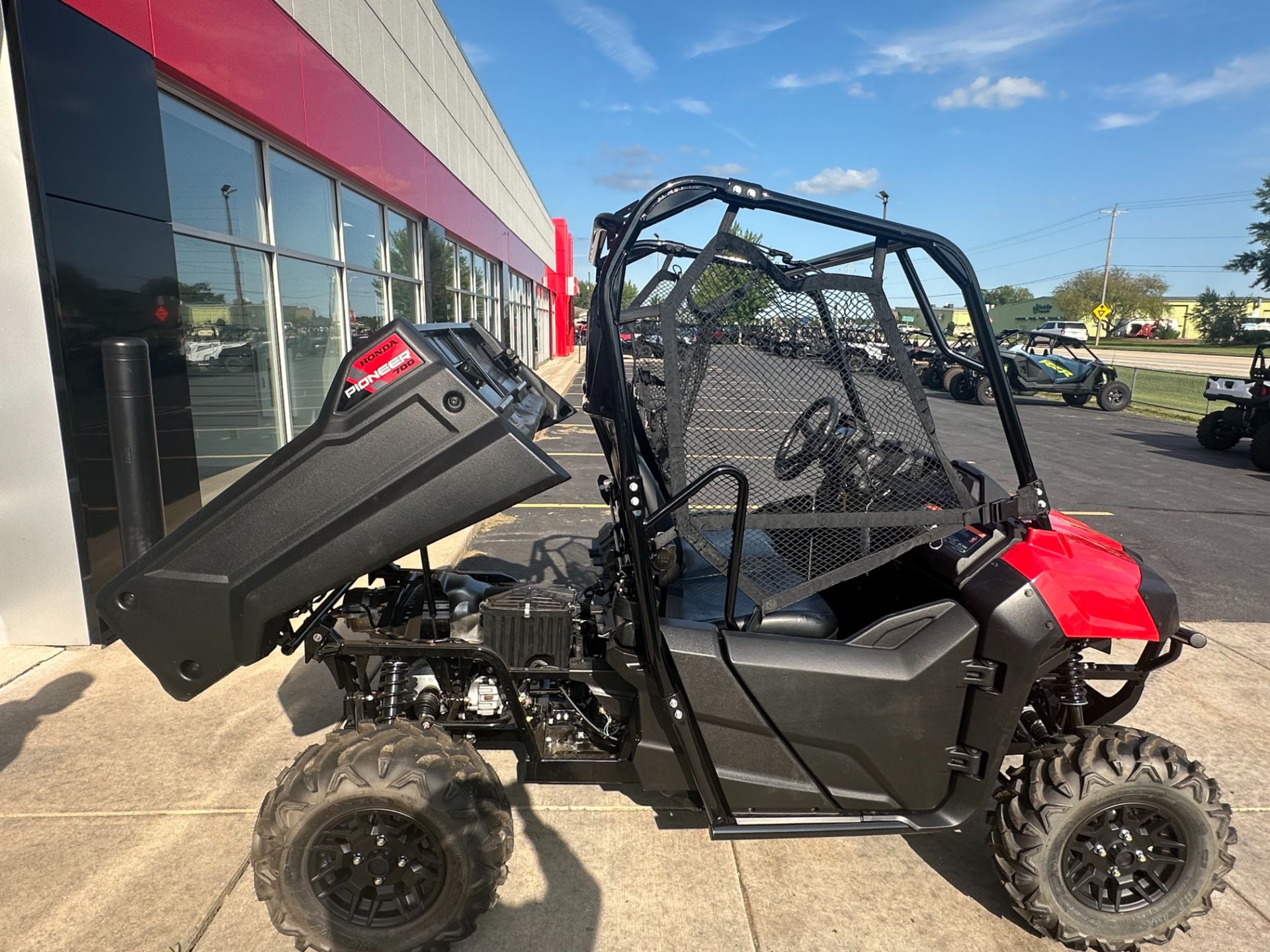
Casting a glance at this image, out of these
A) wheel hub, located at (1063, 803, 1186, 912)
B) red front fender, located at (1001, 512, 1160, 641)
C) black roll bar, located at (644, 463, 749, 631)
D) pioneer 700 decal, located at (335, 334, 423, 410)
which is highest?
pioneer 700 decal, located at (335, 334, 423, 410)

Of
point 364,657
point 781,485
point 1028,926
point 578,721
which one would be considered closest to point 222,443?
point 364,657

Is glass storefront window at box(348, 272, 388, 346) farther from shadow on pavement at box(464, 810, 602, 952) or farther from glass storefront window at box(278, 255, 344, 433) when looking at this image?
shadow on pavement at box(464, 810, 602, 952)

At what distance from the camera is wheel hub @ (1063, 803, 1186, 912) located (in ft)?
7.73

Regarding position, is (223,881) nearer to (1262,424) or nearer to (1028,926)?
(1028,926)

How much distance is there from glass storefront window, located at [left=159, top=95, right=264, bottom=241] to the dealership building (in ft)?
0.06

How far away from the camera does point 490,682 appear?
2.74 m

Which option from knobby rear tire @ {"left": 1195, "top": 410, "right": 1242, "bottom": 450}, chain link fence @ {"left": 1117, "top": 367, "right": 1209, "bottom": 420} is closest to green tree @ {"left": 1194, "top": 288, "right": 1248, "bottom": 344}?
chain link fence @ {"left": 1117, "top": 367, "right": 1209, "bottom": 420}

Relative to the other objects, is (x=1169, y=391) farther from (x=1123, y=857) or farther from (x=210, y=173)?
(x=210, y=173)

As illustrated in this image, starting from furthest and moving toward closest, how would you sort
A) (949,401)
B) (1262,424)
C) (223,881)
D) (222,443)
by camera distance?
(949,401) → (1262,424) → (222,443) → (223,881)

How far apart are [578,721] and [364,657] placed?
2.54 feet

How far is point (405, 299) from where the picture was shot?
37.9ft

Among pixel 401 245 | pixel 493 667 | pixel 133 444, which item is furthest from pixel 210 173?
pixel 493 667

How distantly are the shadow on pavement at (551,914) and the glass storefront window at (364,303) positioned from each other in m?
7.37

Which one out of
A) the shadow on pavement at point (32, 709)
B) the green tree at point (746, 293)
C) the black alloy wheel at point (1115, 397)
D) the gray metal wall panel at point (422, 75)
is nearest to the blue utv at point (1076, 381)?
the black alloy wheel at point (1115, 397)
